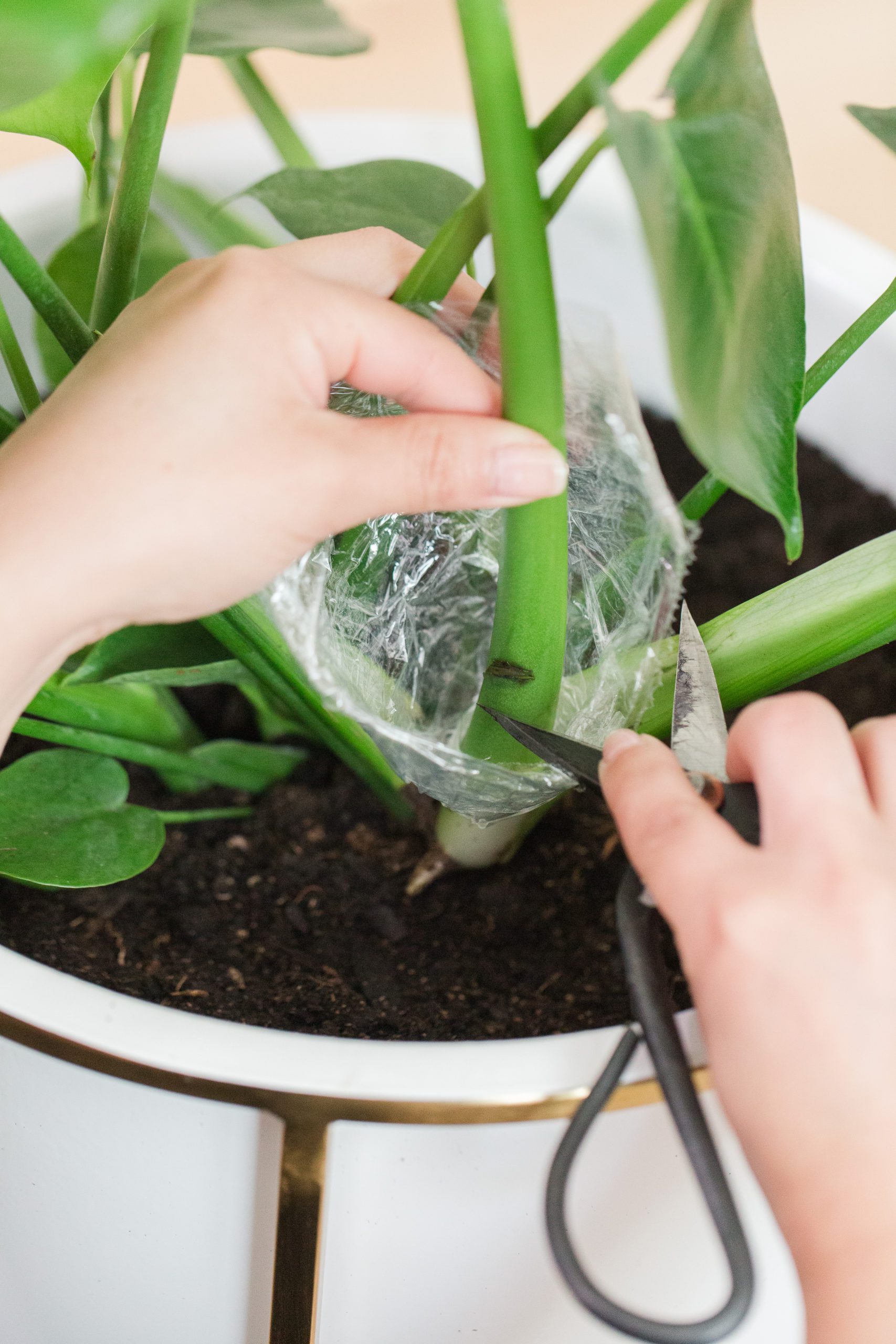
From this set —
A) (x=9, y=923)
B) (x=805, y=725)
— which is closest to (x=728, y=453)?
(x=805, y=725)

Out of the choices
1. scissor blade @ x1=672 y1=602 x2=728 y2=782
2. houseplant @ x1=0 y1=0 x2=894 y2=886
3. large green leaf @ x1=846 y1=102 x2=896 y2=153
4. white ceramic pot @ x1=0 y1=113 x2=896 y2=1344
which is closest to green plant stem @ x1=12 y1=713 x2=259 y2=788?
houseplant @ x1=0 y1=0 x2=894 y2=886

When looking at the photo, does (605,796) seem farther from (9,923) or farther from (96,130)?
(96,130)

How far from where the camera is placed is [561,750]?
0.28 m

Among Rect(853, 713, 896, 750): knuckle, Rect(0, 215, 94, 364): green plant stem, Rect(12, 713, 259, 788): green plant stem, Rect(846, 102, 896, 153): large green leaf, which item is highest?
Rect(846, 102, 896, 153): large green leaf

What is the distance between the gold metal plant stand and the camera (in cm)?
27

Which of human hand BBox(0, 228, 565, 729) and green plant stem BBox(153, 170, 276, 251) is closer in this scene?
human hand BBox(0, 228, 565, 729)

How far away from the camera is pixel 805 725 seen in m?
0.23

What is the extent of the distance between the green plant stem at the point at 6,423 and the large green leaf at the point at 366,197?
0.11 metres

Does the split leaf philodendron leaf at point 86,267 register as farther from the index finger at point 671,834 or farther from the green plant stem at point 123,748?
the index finger at point 671,834

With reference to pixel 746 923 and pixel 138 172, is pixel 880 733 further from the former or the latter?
pixel 138 172

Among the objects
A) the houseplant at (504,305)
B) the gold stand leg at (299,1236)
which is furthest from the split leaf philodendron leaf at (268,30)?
the gold stand leg at (299,1236)

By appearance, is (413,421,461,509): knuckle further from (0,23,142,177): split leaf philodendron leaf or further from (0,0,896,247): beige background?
(0,0,896,247): beige background

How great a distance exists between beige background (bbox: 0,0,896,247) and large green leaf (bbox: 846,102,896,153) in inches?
19.9

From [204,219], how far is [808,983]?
418mm
